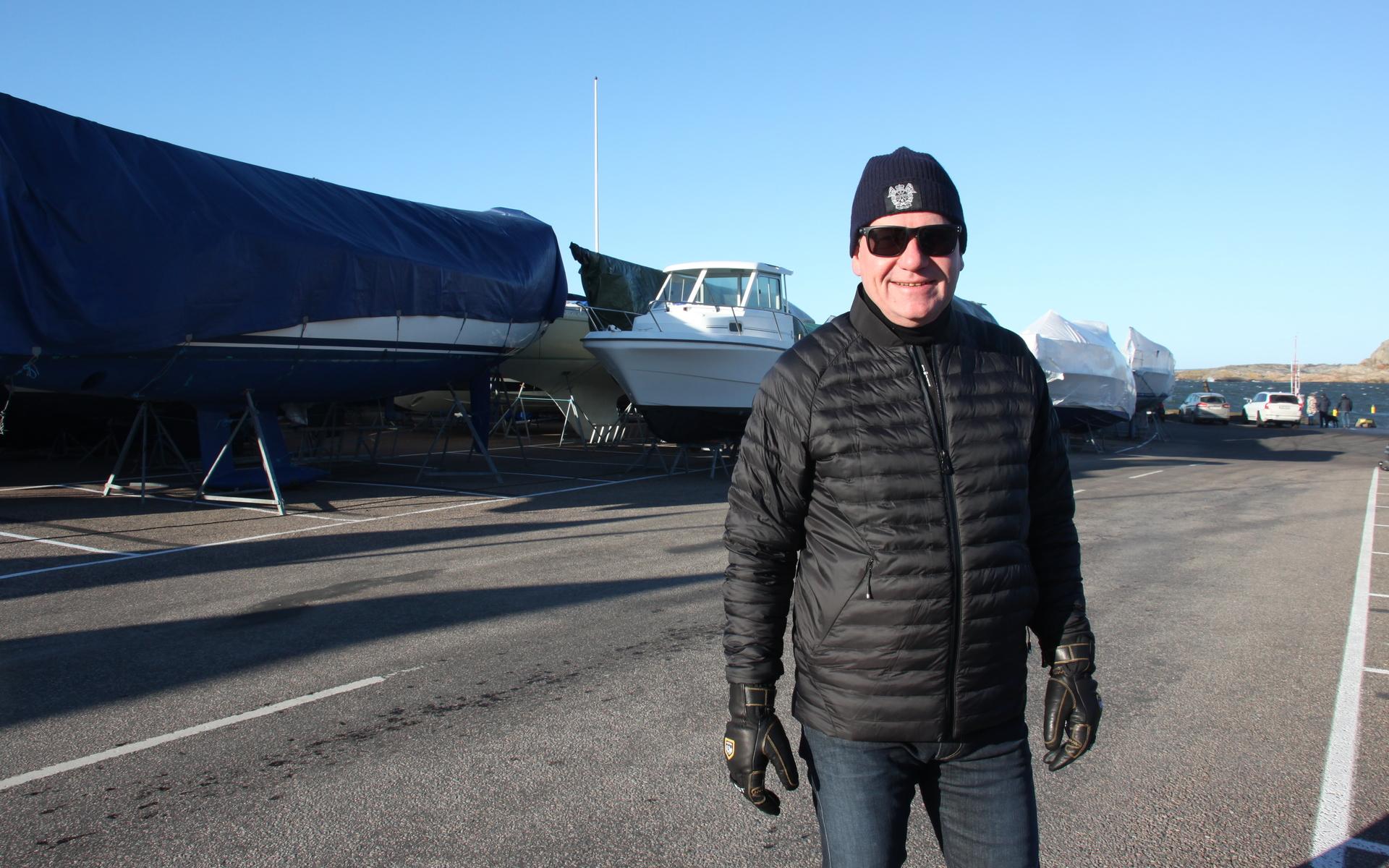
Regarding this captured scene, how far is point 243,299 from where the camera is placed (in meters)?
11.4

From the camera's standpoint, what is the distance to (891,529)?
219cm

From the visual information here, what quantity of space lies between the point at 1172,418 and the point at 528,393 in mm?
38799

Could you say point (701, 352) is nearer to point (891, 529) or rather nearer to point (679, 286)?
point (679, 286)

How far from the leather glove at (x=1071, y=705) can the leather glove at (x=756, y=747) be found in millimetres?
634

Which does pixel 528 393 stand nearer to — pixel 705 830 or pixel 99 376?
pixel 99 376

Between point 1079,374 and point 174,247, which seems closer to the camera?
point 174,247

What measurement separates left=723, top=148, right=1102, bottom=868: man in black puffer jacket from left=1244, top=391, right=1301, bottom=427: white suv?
156 feet

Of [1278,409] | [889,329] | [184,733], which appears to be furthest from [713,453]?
[1278,409]

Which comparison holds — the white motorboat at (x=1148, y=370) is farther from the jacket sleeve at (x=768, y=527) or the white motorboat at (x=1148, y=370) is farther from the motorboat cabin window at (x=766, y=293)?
the jacket sleeve at (x=768, y=527)

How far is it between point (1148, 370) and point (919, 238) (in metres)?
41.4

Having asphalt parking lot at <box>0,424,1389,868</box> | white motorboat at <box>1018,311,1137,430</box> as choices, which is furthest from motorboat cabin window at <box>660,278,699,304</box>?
white motorboat at <box>1018,311,1137,430</box>

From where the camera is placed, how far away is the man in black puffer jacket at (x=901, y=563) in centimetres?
218

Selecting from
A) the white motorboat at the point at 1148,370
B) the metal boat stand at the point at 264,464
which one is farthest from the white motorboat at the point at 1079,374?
the metal boat stand at the point at 264,464

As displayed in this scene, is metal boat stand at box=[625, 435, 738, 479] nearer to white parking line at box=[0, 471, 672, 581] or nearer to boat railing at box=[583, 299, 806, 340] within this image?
white parking line at box=[0, 471, 672, 581]
